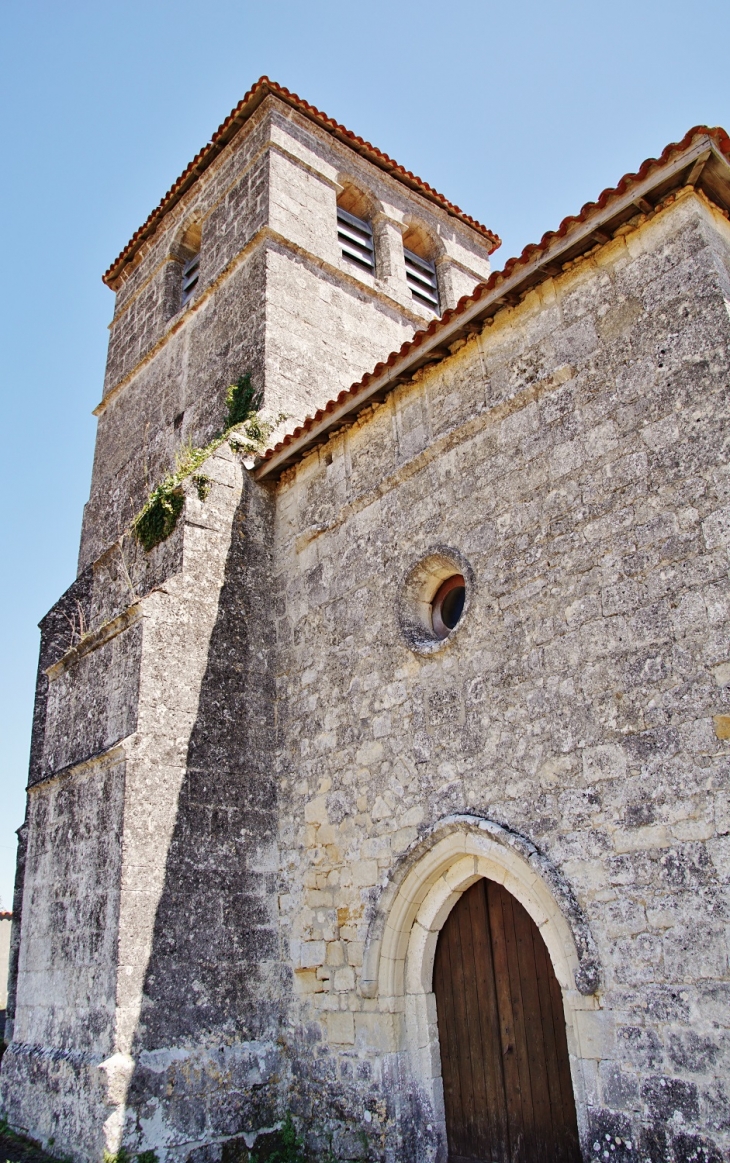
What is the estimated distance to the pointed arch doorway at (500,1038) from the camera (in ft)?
14.5

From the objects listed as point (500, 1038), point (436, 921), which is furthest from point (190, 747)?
point (500, 1038)

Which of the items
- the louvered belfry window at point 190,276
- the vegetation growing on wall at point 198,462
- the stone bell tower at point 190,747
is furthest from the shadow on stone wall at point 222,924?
the louvered belfry window at point 190,276

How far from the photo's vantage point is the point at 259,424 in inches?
299

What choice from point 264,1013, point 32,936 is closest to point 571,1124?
point 264,1013

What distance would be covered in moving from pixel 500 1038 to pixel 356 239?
8.73 meters

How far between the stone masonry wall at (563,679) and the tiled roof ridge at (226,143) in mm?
5623

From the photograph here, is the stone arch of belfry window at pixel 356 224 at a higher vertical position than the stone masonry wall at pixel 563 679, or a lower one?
higher

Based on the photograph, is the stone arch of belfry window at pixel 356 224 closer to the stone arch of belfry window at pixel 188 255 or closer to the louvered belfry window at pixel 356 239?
the louvered belfry window at pixel 356 239

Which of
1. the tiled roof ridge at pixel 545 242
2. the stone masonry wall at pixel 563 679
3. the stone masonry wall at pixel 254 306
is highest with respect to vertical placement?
the stone masonry wall at pixel 254 306

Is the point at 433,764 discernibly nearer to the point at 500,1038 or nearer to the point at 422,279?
the point at 500,1038

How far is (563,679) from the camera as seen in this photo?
454 centimetres

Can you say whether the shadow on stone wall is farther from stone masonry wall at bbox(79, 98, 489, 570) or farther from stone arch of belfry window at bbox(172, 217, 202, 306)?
stone arch of belfry window at bbox(172, 217, 202, 306)

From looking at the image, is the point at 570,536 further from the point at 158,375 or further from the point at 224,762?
the point at 158,375

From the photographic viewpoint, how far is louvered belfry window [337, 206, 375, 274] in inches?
396
